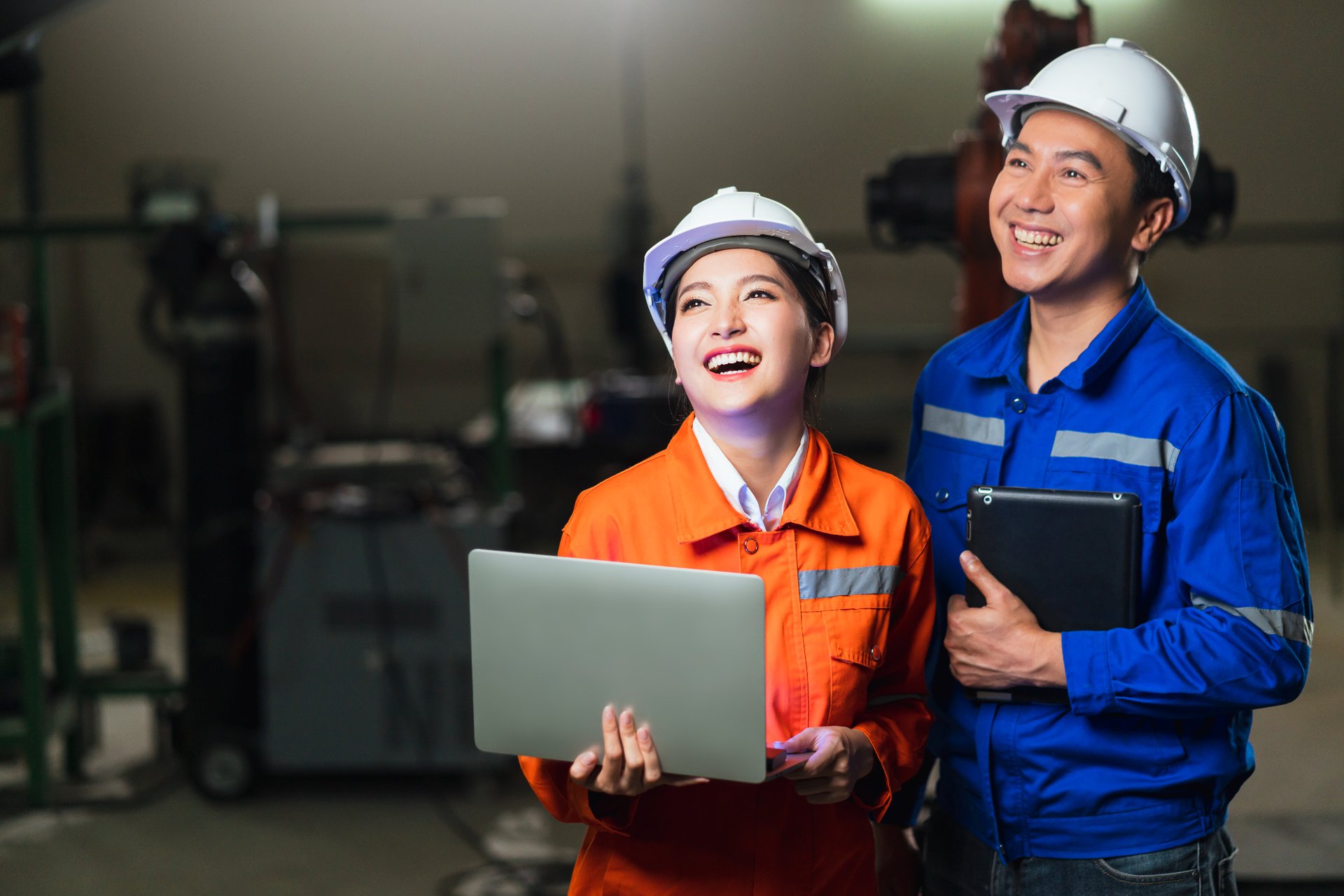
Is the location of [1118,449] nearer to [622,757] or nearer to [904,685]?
[904,685]

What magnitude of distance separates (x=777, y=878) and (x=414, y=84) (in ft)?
20.2

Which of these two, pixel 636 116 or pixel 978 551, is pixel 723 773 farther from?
pixel 636 116

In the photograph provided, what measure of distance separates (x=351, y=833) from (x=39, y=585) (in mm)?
1132

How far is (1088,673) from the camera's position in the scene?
1.20 m

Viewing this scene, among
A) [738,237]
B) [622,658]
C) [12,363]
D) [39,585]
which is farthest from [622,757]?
[39,585]

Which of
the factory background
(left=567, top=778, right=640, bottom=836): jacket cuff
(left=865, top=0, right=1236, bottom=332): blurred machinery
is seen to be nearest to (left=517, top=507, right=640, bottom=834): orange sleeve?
(left=567, top=778, right=640, bottom=836): jacket cuff

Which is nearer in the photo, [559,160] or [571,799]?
[571,799]

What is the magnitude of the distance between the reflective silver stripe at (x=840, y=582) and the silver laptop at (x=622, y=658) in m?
0.16

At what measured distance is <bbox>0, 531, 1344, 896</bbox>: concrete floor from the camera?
9.50ft

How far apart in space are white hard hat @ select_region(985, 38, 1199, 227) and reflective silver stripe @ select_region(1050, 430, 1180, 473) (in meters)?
0.25

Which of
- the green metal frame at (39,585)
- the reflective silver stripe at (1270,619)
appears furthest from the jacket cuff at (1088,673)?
the green metal frame at (39,585)

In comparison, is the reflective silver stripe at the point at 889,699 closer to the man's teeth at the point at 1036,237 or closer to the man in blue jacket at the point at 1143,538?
the man in blue jacket at the point at 1143,538

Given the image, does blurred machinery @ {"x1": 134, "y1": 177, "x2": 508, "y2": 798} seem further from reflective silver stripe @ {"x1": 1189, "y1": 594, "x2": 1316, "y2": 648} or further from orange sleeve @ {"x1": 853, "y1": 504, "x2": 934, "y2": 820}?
reflective silver stripe @ {"x1": 1189, "y1": 594, "x2": 1316, "y2": 648}

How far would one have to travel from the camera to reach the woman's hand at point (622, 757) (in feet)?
3.49
